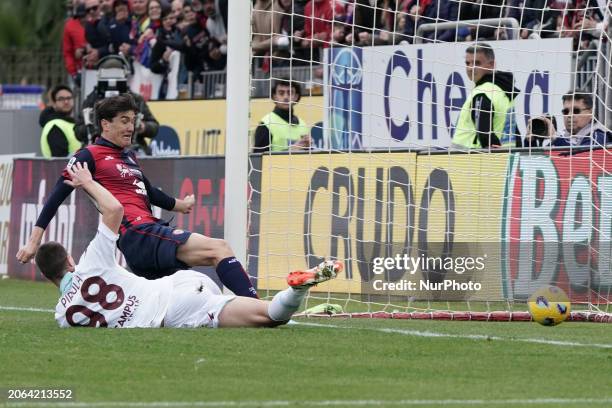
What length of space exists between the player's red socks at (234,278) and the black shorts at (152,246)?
31 centimetres

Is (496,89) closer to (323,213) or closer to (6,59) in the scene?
(323,213)

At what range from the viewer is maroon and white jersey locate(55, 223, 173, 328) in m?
9.59

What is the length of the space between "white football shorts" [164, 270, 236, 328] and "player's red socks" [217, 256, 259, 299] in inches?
14.5

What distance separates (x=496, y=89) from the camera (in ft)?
43.2

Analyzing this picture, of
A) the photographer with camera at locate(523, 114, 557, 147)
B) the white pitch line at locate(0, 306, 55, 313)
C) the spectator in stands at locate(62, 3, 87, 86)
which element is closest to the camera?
the white pitch line at locate(0, 306, 55, 313)

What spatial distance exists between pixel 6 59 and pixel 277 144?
606 inches

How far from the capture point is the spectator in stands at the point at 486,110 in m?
13.0

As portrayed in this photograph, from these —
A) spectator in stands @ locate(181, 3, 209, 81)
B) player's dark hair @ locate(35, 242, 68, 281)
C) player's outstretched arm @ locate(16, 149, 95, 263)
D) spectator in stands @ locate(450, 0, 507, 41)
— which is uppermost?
spectator in stands @ locate(181, 3, 209, 81)

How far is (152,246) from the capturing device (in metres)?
10.3

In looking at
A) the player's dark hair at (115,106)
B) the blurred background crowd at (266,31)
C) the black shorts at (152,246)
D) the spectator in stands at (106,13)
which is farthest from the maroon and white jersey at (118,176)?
the spectator in stands at (106,13)

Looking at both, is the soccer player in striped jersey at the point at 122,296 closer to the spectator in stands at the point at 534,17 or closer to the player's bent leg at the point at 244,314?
the player's bent leg at the point at 244,314

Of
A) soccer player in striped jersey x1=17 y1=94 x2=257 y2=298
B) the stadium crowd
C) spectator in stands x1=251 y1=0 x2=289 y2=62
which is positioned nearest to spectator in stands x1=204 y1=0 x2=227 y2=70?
the stadium crowd

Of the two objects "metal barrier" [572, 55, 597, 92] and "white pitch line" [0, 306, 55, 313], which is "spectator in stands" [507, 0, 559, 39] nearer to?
"metal barrier" [572, 55, 597, 92]

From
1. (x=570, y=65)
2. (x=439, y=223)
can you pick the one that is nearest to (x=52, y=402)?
(x=439, y=223)
